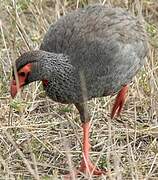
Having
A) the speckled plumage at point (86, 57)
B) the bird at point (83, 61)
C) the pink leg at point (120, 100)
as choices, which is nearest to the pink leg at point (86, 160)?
the bird at point (83, 61)

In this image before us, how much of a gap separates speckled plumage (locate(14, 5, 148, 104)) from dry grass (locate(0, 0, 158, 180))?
0.79 feet

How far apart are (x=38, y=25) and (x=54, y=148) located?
1.47m

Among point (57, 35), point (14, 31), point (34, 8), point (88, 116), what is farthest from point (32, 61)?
point (34, 8)

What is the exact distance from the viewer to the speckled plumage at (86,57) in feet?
13.4

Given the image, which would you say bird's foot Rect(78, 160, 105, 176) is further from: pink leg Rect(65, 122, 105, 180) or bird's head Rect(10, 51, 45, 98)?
bird's head Rect(10, 51, 45, 98)

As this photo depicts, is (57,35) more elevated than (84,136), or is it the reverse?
(57,35)

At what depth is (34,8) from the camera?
17.8 feet

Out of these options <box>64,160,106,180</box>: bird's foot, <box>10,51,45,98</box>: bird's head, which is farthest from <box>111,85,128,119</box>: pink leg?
<box>10,51,45,98</box>: bird's head

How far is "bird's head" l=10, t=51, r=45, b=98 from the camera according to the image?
12.9ft

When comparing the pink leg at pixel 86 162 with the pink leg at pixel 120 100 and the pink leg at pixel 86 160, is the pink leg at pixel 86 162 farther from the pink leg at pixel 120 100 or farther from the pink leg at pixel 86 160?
the pink leg at pixel 120 100

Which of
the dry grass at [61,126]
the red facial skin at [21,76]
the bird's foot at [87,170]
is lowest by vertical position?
the bird's foot at [87,170]

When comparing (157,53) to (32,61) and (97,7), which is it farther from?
(32,61)

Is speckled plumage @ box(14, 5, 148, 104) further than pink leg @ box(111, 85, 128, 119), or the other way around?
pink leg @ box(111, 85, 128, 119)

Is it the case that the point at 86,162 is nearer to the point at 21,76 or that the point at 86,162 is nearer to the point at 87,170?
the point at 87,170
